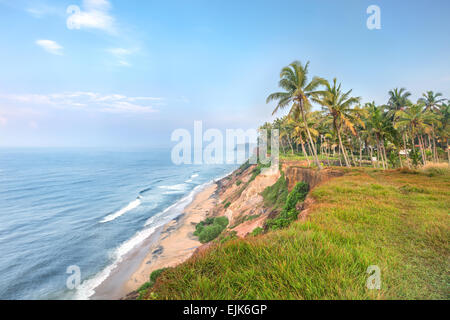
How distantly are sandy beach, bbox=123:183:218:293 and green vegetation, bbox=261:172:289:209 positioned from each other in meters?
10.6

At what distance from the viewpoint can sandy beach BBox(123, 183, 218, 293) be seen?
19.2 meters

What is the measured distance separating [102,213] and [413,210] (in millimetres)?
44452

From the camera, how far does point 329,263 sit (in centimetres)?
378

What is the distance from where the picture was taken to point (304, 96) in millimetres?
19609

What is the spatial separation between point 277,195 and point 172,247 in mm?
15178

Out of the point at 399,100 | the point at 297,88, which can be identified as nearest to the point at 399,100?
the point at 399,100

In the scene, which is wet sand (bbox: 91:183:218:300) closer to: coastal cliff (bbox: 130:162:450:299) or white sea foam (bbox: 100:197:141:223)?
coastal cliff (bbox: 130:162:450:299)

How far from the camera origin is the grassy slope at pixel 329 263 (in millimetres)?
3254

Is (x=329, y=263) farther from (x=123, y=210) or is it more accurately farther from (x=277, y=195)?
(x=123, y=210)

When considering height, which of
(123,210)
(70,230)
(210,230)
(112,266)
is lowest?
(112,266)
